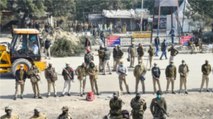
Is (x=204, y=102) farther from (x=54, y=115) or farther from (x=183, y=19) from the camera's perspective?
(x=183, y=19)

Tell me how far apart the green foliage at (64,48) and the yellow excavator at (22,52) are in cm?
928

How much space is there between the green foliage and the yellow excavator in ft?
30.5

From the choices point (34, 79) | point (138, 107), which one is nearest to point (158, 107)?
point (138, 107)

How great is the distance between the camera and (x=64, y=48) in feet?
110

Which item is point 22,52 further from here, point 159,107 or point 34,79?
point 159,107

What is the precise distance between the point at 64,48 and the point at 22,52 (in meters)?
10.0

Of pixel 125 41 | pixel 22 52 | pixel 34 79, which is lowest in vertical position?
pixel 34 79

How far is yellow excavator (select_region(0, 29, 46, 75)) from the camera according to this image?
23422 millimetres

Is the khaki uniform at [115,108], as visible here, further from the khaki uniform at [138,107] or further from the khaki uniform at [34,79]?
the khaki uniform at [34,79]

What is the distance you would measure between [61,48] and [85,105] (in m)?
15.5

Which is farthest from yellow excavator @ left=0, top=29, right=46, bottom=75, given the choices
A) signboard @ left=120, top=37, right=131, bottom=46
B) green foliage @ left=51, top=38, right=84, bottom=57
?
signboard @ left=120, top=37, right=131, bottom=46

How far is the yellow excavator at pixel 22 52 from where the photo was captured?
23.4 m

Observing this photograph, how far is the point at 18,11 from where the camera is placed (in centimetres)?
6016

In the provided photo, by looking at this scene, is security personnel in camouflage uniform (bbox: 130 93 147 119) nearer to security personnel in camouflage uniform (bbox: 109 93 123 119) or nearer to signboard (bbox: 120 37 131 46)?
security personnel in camouflage uniform (bbox: 109 93 123 119)
